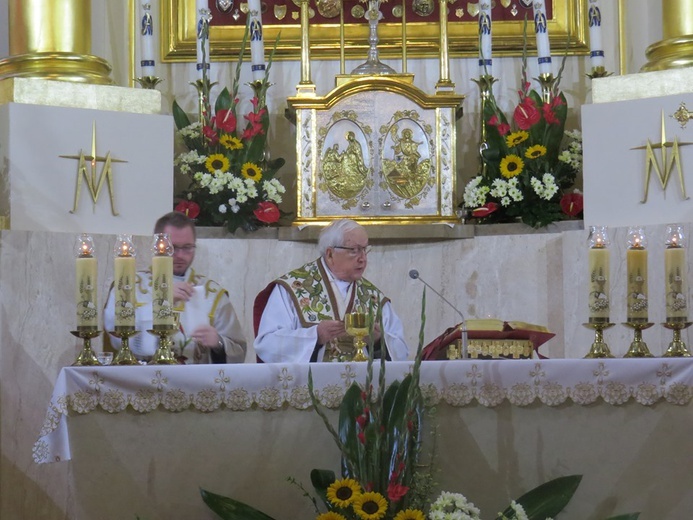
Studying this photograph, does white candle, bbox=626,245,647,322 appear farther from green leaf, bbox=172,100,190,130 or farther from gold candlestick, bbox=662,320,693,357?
green leaf, bbox=172,100,190,130

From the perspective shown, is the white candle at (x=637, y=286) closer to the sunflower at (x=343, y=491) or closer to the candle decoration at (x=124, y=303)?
the sunflower at (x=343, y=491)

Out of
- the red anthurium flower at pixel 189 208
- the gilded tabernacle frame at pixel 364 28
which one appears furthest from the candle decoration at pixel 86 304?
the gilded tabernacle frame at pixel 364 28

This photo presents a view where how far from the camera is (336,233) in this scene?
6.64 metres

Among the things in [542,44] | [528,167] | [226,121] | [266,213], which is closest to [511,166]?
[528,167]

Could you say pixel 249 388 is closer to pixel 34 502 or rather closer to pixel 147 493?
pixel 147 493

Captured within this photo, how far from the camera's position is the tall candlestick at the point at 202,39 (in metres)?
8.12

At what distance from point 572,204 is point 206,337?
2.54m

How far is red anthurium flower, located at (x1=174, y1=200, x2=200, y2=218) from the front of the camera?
309 inches

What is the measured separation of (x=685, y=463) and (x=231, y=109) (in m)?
3.99

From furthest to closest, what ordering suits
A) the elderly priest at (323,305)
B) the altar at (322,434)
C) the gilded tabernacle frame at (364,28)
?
the gilded tabernacle frame at (364,28) < the elderly priest at (323,305) < the altar at (322,434)

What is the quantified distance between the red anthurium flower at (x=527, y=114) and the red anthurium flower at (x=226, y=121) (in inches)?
63.9

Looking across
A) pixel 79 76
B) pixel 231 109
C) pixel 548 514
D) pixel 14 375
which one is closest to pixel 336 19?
pixel 231 109

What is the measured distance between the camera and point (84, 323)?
5113 mm

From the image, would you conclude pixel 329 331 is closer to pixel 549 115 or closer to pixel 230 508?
pixel 230 508
